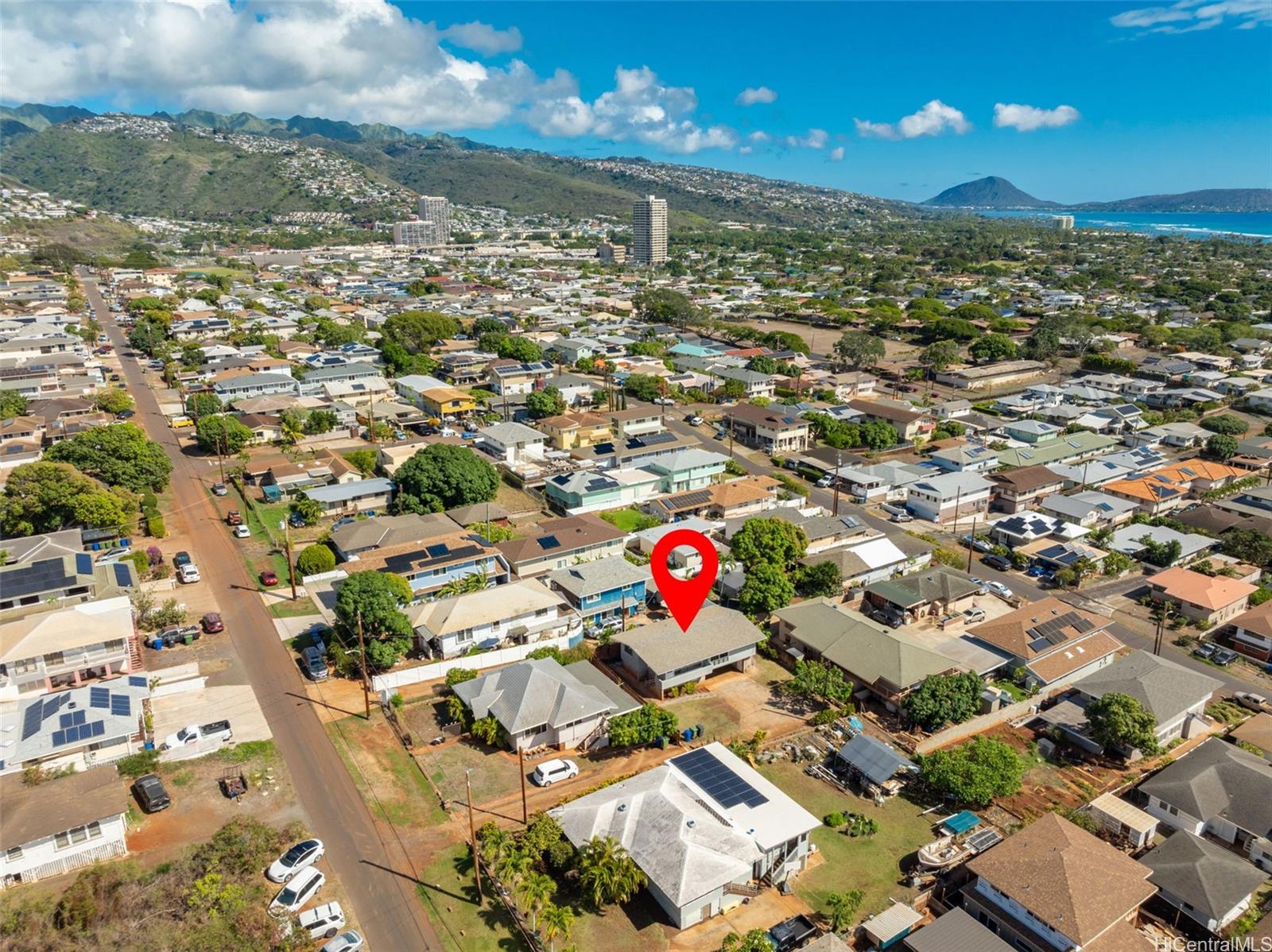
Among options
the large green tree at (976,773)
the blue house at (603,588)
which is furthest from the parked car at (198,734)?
the large green tree at (976,773)

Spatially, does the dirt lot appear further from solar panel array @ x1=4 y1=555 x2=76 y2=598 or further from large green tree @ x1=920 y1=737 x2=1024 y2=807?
solar panel array @ x1=4 y1=555 x2=76 y2=598

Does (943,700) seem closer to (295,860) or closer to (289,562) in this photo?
(295,860)

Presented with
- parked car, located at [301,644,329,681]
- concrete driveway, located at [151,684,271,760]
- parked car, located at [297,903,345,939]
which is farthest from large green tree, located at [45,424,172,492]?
parked car, located at [297,903,345,939]

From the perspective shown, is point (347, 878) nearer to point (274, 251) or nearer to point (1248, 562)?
point (1248, 562)

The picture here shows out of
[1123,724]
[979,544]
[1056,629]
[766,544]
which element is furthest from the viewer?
[979,544]

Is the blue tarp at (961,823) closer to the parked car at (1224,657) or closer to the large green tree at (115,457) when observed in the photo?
the parked car at (1224,657)

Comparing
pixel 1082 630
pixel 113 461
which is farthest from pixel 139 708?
pixel 1082 630

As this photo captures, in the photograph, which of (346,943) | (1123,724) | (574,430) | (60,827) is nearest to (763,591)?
(1123,724)
